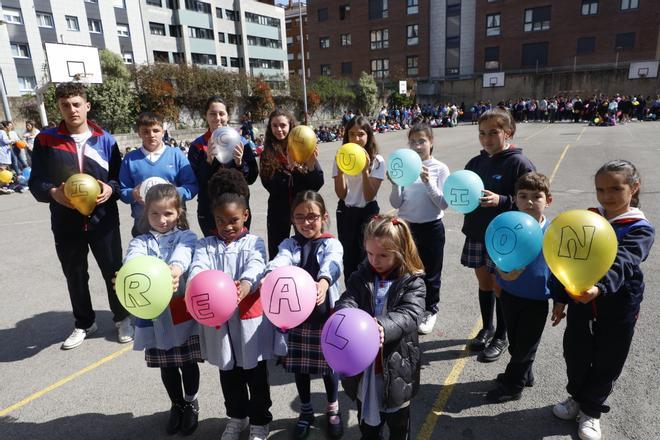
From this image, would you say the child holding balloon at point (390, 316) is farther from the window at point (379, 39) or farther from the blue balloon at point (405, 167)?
the window at point (379, 39)

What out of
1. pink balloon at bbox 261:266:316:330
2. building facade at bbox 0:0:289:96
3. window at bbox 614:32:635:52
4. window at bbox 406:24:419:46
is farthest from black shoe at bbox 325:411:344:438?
window at bbox 406:24:419:46

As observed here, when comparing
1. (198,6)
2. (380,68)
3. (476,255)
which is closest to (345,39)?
(380,68)

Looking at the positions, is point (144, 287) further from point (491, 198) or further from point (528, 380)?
Result: point (528, 380)

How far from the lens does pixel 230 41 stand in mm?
47562

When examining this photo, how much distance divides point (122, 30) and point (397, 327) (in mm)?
44185

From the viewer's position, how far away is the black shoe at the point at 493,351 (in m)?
3.22

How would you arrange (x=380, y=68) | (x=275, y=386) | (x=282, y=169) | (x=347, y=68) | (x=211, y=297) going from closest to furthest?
(x=211, y=297)
(x=275, y=386)
(x=282, y=169)
(x=380, y=68)
(x=347, y=68)

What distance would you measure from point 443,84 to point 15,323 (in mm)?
41294

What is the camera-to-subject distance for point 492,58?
1559 inches

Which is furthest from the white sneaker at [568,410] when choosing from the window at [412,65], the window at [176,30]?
the window at [176,30]

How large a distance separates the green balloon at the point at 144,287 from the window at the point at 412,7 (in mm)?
46153

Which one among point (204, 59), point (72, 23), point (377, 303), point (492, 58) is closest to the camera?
point (377, 303)

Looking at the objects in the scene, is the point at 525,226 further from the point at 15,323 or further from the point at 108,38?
the point at 108,38

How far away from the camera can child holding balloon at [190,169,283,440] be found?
235cm
